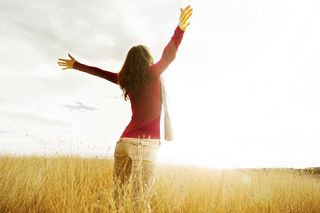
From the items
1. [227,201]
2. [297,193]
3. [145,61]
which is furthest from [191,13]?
[297,193]

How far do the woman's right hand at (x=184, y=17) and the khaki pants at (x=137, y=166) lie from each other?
1224mm

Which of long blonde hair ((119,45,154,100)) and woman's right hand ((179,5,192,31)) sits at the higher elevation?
woman's right hand ((179,5,192,31))

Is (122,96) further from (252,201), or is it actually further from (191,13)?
(252,201)

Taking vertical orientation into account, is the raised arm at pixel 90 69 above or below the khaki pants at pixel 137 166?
above

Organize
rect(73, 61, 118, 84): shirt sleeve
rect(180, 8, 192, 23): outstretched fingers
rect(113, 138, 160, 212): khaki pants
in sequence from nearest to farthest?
rect(113, 138, 160, 212): khaki pants, rect(180, 8, 192, 23): outstretched fingers, rect(73, 61, 118, 84): shirt sleeve

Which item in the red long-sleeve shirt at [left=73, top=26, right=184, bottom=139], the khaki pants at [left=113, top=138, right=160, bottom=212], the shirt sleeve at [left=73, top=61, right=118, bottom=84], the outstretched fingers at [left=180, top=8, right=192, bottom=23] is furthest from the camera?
the shirt sleeve at [left=73, top=61, right=118, bottom=84]

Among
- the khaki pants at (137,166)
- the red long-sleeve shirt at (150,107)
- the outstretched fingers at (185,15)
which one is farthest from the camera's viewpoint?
the outstretched fingers at (185,15)

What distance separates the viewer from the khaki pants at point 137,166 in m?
2.75

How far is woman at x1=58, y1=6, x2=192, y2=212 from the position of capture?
9.14ft

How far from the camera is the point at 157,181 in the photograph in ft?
21.6

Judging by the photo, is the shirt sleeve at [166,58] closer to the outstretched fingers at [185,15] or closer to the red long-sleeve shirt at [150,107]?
the red long-sleeve shirt at [150,107]

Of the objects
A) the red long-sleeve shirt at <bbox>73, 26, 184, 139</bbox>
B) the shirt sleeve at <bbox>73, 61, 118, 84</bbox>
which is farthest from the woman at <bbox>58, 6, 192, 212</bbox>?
the shirt sleeve at <bbox>73, 61, 118, 84</bbox>

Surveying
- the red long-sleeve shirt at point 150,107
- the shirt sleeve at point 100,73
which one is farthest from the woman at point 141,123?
the shirt sleeve at point 100,73

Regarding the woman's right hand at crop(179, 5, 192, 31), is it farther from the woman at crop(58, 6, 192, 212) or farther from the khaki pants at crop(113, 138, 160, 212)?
the khaki pants at crop(113, 138, 160, 212)
